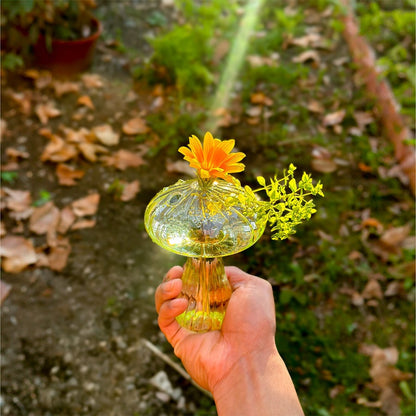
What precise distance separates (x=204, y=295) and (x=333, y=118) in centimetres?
283

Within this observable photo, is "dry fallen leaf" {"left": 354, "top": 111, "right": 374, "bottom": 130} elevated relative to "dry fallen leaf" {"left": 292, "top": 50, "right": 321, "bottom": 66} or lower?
lower

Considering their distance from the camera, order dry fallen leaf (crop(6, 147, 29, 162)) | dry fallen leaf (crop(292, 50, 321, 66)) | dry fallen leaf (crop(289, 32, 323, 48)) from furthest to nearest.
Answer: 1. dry fallen leaf (crop(289, 32, 323, 48))
2. dry fallen leaf (crop(292, 50, 321, 66))
3. dry fallen leaf (crop(6, 147, 29, 162))

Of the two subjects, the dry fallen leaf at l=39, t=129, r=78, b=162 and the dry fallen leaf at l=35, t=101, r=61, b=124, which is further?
the dry fallen leaf at l=35, t=101, r=61, b=124

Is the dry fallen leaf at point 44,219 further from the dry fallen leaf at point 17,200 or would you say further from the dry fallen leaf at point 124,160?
the dry fallen leaf at point 124,160

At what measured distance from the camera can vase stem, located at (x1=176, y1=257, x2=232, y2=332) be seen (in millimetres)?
1745

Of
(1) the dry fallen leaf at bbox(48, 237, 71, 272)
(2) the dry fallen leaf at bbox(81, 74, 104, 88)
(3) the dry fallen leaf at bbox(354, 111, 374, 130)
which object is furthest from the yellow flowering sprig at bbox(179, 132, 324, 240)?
(2) the dry fallen leaf at bbox(81, 74, 104, 88)

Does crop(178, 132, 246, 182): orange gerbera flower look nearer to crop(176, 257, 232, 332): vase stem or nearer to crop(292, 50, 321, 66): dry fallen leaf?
crop(176, 257, 232, 332): vase stem

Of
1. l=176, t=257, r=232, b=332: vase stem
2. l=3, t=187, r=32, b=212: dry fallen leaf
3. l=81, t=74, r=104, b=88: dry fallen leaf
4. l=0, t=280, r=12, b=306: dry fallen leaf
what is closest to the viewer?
l=176, t=257, r=232, b=332: vase stem

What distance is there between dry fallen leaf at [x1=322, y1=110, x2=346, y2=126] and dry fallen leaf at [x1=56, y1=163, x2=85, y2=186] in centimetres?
194

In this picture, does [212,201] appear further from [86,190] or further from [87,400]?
[86,190]

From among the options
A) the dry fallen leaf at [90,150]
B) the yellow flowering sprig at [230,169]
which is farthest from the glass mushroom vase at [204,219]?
the dry fallen leaf at [90,150]

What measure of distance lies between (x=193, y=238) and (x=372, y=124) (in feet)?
9.82

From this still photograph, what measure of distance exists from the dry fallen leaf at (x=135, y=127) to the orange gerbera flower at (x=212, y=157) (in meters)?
2.68

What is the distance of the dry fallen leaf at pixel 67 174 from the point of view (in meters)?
3.70
